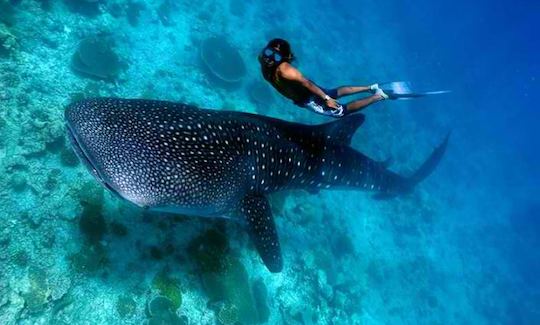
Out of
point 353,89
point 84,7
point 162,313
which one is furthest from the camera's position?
point 84,7

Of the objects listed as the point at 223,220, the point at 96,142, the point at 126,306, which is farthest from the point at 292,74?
the point at 126,306

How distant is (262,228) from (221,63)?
8.51 m

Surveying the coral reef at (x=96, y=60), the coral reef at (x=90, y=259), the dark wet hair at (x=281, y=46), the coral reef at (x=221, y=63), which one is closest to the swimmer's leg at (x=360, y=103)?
the dark wet hair at (x=281, y=46)

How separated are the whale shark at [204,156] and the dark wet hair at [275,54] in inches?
43.7

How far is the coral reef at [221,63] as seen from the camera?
12508mm

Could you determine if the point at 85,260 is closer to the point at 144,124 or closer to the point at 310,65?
the point at 144,124

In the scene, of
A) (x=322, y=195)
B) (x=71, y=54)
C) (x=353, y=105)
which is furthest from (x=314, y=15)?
(x=353, y=105)

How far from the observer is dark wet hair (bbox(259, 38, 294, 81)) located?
4.89m

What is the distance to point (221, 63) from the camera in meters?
13.1

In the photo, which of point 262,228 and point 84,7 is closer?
point 262,228

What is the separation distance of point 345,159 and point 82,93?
20.8 feet

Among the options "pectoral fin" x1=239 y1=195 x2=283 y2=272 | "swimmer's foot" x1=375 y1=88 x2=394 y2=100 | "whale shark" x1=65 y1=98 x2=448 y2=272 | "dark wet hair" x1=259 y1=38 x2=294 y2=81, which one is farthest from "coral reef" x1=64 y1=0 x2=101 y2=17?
"swimmer's foot" x1=375 y1=88 x2=394 y2=100

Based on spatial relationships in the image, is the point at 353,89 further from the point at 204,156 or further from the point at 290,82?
the point at 204,156

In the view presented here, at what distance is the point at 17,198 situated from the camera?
19.9 ft
